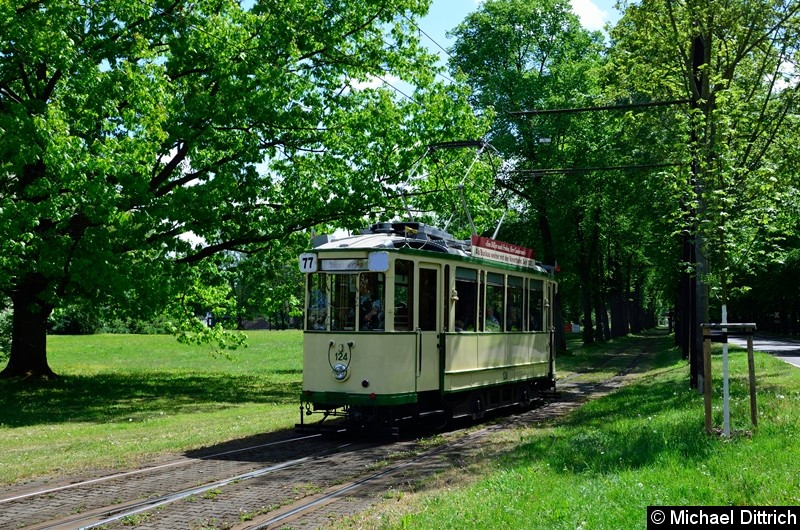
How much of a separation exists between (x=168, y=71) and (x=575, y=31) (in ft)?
86.1

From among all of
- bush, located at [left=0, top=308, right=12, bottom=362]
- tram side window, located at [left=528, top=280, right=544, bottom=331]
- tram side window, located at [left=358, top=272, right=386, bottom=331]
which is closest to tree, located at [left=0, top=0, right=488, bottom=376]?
bush, located at [left=0, top=308, right=12, bottom=362]

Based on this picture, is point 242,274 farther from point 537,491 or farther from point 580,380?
point 537,491

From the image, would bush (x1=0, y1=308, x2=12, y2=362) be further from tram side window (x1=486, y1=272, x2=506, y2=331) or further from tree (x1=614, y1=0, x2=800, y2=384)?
tree (x1=614, y1=0, x2=800, y2=384)

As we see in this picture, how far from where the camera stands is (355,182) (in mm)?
24438

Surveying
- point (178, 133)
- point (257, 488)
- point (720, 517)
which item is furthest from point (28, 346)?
point (720, 517)

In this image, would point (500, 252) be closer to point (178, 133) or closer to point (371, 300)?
point (371, 300)

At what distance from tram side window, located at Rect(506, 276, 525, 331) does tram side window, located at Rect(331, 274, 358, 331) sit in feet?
16.3

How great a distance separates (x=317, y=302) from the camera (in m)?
14.5

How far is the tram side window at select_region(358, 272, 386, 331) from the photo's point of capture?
13.9m

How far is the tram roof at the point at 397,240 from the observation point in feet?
46.4

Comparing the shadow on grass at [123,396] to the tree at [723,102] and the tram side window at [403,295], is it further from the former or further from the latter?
the tree at [723,102]

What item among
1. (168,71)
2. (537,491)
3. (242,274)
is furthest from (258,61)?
(537,491)

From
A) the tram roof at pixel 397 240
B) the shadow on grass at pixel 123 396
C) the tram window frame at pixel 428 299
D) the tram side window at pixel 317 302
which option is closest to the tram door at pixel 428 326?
the tram window frame at pixel 428 299

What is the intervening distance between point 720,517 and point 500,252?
11118mm
